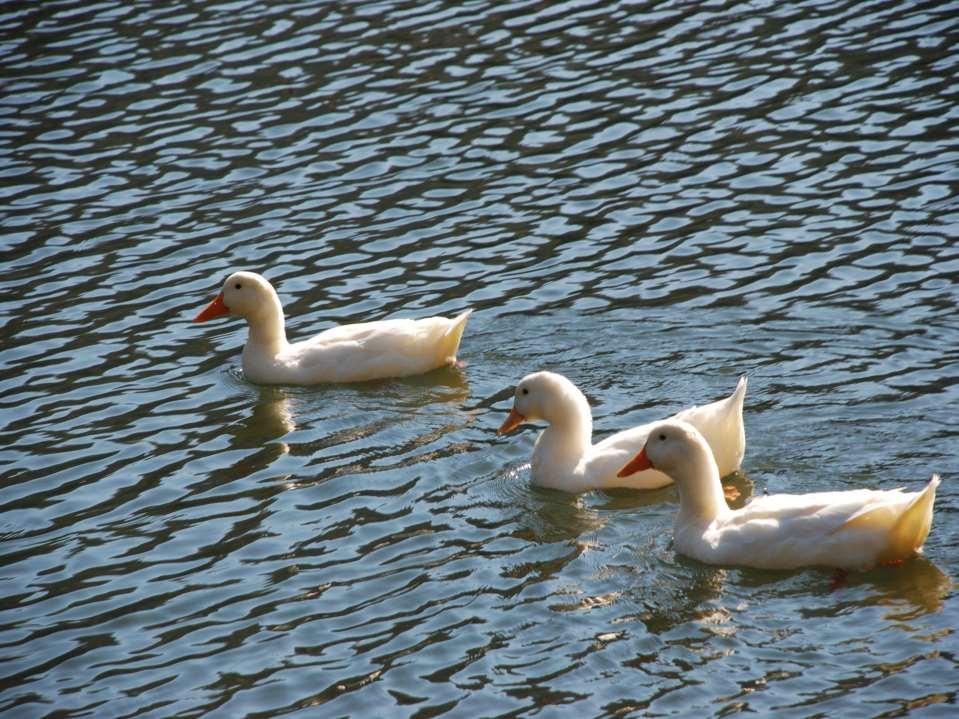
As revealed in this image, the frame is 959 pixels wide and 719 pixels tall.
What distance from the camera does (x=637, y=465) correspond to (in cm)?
966

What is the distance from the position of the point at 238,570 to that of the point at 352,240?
19.5ft

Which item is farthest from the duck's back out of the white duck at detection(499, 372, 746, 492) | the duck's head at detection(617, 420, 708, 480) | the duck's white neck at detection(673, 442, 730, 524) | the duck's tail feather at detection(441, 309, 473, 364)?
the duck's tail feather at detection(441, 309, 473, 364)

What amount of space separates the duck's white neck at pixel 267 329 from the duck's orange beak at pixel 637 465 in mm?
3991

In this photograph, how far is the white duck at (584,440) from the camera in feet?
32.4

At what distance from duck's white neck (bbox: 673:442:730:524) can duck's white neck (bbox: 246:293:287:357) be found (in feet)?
14.9

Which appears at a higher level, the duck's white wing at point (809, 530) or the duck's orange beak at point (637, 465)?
the duck's orange beak at point (637, 465)

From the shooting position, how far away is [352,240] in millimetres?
14742

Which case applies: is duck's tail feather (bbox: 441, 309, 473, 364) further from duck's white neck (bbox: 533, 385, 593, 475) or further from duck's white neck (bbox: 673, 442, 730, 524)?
duck's white neck (bbox: 673, 442, 730, 524)

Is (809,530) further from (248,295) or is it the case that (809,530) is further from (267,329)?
(248,295)

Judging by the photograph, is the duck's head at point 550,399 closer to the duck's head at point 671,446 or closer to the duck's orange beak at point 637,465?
the duck's orange beak at point 637,465

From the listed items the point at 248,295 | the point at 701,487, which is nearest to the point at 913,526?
the point at 701,487

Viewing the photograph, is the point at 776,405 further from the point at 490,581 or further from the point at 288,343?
the point at 288,343

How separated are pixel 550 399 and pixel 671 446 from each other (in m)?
1.40

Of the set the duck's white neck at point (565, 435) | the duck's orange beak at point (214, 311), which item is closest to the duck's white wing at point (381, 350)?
the duck's orange beak at point (214, 311)
